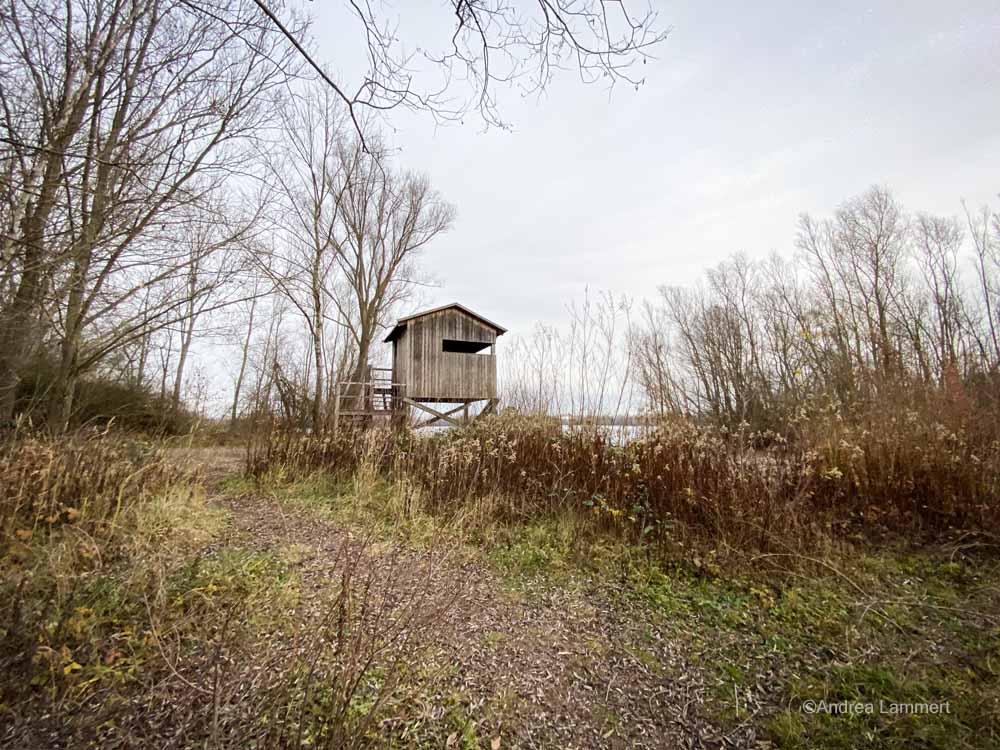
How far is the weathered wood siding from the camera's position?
520 inches

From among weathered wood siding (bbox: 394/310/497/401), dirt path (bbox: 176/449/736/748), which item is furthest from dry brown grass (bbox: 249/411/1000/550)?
weathered wood siding (bbox: 394/310/497/401)

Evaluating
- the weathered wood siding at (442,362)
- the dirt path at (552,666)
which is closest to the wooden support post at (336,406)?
the dirt path at (552,666)

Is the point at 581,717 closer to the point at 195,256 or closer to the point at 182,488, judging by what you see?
the point at 182,488

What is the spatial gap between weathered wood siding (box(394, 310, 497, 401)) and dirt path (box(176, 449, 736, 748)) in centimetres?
1029

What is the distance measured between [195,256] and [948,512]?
27.9 ft

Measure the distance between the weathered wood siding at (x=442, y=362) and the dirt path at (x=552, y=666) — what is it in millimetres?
10291

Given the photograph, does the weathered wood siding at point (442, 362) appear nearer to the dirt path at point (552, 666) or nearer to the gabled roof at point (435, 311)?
the gabled roof at point (435, 311)

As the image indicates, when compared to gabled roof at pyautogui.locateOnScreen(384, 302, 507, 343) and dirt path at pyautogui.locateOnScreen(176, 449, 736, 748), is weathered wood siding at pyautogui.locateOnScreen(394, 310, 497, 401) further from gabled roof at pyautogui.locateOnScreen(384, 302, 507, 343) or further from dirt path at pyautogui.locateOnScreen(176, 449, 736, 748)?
dirt path at pyautogui.locateOnScreen(176, 449, 736, 748)

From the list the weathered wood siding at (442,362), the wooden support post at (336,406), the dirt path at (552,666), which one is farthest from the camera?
the weathered wood siding at (442,362)

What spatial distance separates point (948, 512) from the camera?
3145 millimetres

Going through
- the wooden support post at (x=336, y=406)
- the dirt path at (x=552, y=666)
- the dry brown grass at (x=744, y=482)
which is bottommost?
the dirt path at (x=552, y=666)

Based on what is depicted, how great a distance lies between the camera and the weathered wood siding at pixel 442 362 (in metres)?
13.2

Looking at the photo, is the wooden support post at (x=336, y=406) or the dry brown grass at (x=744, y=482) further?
the wooden support post at (x=336, y=406)

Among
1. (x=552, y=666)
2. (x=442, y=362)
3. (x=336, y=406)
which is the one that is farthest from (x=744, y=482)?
(x=442, y=362)
